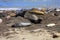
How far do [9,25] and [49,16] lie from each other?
4.75 feet

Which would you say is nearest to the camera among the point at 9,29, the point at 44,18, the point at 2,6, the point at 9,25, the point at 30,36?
the point at 30,36

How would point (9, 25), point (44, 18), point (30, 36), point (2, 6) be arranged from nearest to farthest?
point (30, 36)
point (9, 25)
point (44, 18)
point (2, 6)

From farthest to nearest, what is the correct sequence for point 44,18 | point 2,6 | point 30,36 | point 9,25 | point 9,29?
point 2,6 < point 44,18 < point 9,25 < point 9,29 < point 30,36

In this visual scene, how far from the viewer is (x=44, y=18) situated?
6828 millimetres

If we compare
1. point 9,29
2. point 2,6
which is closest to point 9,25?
point 9,29

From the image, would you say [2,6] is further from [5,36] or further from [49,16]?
[5,36]

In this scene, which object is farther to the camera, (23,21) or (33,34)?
(23,21)

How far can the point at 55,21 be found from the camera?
21.2 feet

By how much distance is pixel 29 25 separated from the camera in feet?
19.8

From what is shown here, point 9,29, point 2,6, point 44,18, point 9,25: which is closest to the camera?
point 9,29

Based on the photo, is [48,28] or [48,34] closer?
[48,34]

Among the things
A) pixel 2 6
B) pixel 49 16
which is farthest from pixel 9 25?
pixel 2 6

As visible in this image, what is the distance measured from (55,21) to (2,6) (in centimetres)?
373

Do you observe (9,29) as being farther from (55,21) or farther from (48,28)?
(55,21)
